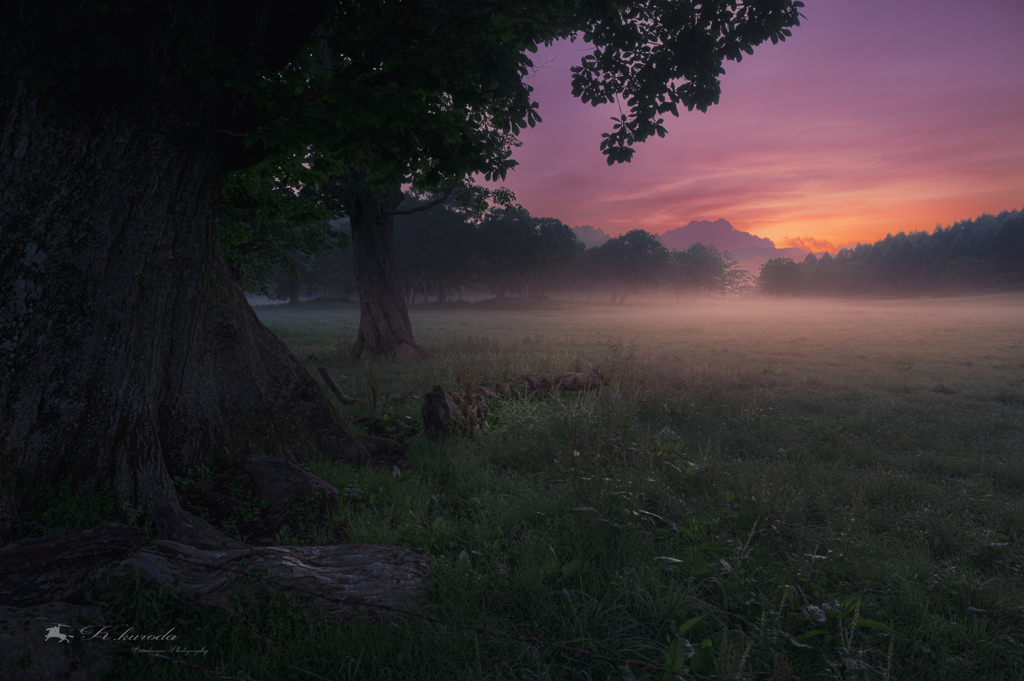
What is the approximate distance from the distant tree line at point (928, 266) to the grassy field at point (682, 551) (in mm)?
111452

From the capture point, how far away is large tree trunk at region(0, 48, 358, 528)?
138 inches

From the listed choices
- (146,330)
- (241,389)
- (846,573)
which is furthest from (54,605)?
(846,573)

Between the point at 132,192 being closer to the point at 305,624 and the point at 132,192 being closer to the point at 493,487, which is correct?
the point at 305,624

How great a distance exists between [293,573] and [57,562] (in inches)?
51.7

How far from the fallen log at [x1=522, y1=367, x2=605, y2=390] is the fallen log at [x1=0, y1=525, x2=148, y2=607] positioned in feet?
24.3

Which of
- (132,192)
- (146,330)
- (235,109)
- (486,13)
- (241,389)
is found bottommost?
(241,389)

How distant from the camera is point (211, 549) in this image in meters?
3.26

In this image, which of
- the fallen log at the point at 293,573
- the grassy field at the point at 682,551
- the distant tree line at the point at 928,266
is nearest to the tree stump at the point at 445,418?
the grassy field at the point at 682,551

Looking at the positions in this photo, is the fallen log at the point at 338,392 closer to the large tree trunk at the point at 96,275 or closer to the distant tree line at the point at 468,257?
the large tree trunk at the point at 96,275

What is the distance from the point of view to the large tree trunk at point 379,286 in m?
15.1

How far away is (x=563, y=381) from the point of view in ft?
31.8

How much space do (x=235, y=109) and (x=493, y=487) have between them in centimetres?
504
